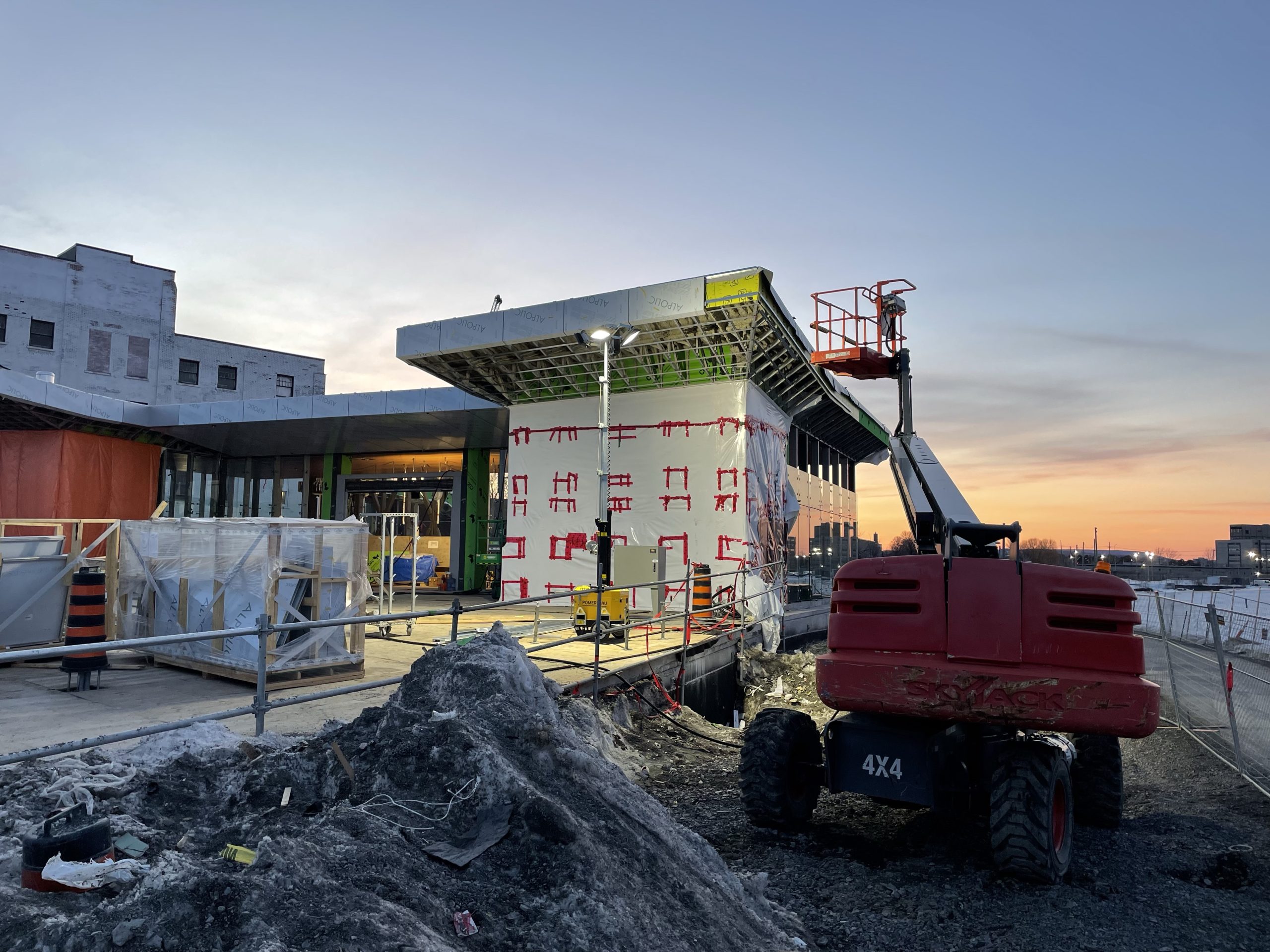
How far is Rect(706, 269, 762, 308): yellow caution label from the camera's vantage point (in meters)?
14.4

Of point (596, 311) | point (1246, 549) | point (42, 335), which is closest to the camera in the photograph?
point (596, 311)

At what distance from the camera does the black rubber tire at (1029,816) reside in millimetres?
5184

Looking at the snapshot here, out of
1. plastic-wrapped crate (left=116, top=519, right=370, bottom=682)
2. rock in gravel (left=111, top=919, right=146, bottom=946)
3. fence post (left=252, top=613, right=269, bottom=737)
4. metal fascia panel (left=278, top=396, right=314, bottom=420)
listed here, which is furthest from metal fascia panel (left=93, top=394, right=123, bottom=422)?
rock in gravel (left=111, top=919, right=146, bottom=946)

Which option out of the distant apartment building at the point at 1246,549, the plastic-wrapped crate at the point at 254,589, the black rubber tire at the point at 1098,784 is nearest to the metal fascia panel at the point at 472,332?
the plastic-wrapped crate at the point at 254,589

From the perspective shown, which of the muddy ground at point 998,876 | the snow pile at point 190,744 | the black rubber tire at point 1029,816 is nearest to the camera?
the muddy ground at point 998,876

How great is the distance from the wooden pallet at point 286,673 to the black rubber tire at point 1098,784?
26.3 feet

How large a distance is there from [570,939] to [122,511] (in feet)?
93.5

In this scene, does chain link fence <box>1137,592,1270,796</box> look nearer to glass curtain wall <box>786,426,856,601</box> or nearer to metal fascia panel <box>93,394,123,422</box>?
glass curtain wall <box>786,426,856,601</box>

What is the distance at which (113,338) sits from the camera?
41.2 m

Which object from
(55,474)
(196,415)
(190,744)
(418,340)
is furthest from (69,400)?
(190,744)

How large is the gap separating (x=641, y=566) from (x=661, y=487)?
2.73m

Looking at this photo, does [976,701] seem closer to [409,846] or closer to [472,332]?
[409,846]

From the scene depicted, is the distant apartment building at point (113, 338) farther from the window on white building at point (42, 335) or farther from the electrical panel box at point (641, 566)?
the electrical panel box at point (641, 566)

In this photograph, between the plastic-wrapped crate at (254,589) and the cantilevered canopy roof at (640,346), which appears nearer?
the plastic-wrapped crate at (254,589)
